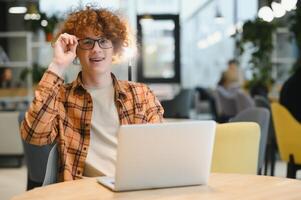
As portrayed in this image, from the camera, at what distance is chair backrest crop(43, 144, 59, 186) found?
7.12ft

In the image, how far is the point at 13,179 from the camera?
18.2 feet

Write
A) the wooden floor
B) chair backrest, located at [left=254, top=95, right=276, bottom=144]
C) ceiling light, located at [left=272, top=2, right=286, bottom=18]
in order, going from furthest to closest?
ceiling light, located at [left=272, top=2, right=286, bottom=18]
chair backrest, located at [left=254, top=95, right=276, bottom=144]
the wooden floor

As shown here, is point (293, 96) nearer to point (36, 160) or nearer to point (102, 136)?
point (36, 160)

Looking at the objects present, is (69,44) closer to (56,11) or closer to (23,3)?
(56,11)

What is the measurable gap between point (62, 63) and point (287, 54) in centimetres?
831

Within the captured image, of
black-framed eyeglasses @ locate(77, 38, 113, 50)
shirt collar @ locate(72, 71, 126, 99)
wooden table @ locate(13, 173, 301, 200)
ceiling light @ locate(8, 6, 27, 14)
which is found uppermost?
ceiling light @ locate(8, 6, 27, 14)

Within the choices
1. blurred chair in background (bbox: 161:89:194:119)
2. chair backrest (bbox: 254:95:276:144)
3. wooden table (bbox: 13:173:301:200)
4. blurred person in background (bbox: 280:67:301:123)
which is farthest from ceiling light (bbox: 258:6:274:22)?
wooden table (bbox: 13:173:301:200)

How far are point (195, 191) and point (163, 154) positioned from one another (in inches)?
6.6

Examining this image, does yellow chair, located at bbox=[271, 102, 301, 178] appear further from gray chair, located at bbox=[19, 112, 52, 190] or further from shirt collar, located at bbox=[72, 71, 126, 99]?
shirt collar, located at bbox=[72, 71, 126, 99]

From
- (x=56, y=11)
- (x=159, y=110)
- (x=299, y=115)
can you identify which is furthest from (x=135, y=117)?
(x=56, y=11)

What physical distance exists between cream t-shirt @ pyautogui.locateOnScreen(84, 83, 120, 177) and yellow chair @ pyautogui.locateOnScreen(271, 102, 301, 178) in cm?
215

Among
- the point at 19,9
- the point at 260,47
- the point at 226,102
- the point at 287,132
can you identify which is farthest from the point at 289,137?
the point at 19,9

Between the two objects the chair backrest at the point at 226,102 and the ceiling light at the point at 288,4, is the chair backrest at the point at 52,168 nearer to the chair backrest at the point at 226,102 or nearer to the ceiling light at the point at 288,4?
the ceiling light at the point at 288,4

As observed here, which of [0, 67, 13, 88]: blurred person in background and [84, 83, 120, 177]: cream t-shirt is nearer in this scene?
[84, 83, 120, 177]: cream t-shirt
